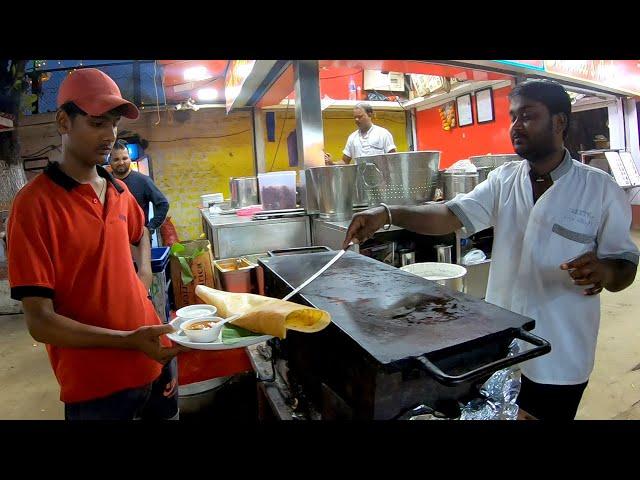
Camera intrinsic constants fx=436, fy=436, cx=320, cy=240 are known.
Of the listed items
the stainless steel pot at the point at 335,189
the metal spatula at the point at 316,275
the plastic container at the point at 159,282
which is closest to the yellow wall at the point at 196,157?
the plastic container at the point at 159,282

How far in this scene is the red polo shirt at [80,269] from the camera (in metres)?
1.20

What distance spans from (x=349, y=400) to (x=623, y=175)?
23.3 ft

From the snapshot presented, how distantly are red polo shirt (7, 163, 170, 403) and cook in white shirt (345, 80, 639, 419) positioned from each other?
1413 millimetres

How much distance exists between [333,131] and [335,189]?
20.6 feet

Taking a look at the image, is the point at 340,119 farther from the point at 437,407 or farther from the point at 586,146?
the point at 437,407

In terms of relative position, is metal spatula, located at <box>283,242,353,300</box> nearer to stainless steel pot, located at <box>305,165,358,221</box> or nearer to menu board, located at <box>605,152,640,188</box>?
A: stainless steel pot, located at <box>305,165,358,221</box>

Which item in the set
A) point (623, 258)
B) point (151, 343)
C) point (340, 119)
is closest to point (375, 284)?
point (151, 343)

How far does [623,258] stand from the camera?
1.47m

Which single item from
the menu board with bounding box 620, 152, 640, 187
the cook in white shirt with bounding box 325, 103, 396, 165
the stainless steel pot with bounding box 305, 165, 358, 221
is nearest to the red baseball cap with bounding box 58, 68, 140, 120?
the stainless steel pot with bounding box 305, 165, 358, 221

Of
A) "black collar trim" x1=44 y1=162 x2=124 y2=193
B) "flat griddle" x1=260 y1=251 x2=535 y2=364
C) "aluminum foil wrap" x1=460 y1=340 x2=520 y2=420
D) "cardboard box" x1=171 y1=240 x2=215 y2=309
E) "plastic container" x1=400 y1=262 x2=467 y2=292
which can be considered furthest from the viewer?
"cardboard box" x1=171 y1=240 x2=215 y2=309

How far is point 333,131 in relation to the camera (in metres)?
8.71

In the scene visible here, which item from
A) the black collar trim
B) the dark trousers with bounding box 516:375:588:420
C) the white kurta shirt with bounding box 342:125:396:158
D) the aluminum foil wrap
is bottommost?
the dark trousers with bounding box 516:375:588:420

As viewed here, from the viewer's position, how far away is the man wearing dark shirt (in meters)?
3.70

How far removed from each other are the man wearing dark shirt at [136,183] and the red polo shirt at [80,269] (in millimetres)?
2397
